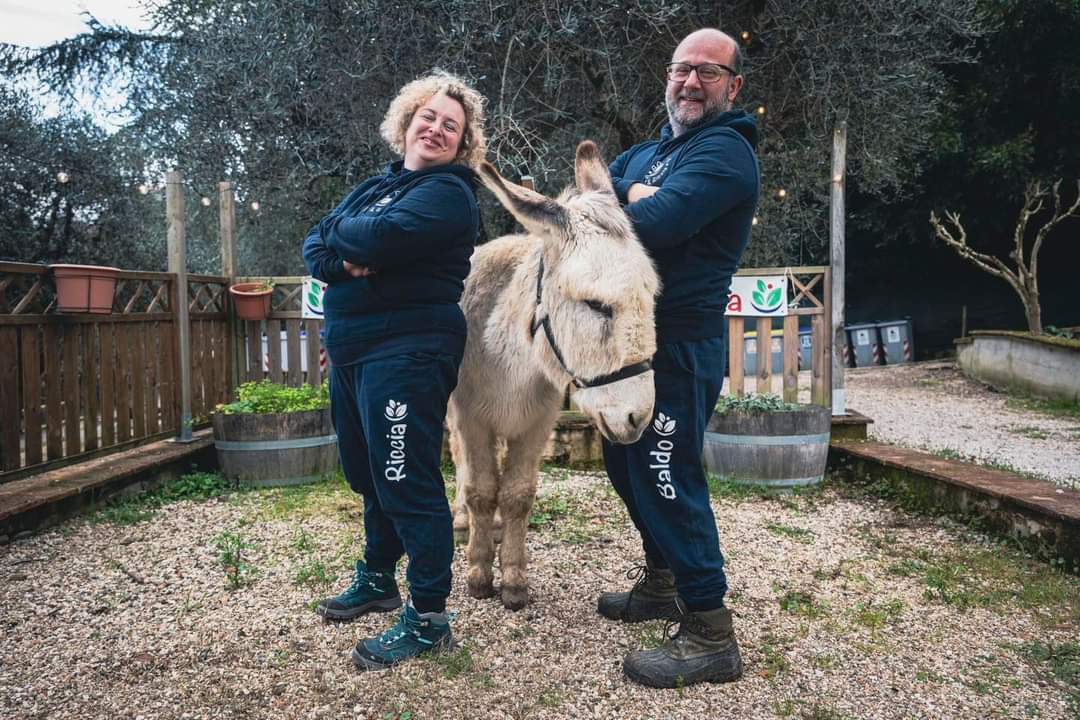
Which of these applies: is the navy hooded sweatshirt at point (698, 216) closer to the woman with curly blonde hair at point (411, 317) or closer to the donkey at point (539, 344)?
the donkey at point (539, 344)

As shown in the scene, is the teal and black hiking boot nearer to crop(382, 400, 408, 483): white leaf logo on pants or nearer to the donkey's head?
crop(382, 400, 408, 483): white leaf logo on pants

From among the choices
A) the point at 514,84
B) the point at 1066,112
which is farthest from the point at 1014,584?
the point at 1066,112

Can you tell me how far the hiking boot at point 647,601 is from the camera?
3.09 meters

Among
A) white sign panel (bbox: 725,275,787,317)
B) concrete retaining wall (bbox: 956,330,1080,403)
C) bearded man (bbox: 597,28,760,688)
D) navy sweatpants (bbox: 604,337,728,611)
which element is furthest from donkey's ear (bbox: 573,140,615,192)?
concrete retaining wall (bbox: 956,330,1080,403)

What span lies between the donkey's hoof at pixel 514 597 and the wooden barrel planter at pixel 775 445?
7.87 ft

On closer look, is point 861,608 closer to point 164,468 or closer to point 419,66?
point 164,468

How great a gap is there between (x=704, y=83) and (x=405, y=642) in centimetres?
243

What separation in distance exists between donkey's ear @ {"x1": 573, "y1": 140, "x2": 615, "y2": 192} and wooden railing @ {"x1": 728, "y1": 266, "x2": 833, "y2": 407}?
3.40 m

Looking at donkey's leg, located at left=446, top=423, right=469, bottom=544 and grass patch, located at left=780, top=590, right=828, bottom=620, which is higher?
donkey's leg, located at left=446, top=423, right=469, bottom=544

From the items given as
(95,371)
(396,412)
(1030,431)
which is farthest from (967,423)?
(95,371)

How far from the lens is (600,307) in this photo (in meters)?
2.32

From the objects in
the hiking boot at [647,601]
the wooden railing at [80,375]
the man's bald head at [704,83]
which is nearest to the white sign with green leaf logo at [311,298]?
the wooden railing at [80,375]

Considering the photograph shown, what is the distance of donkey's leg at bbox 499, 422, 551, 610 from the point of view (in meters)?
3.25

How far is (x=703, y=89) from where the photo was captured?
2.60 metres
